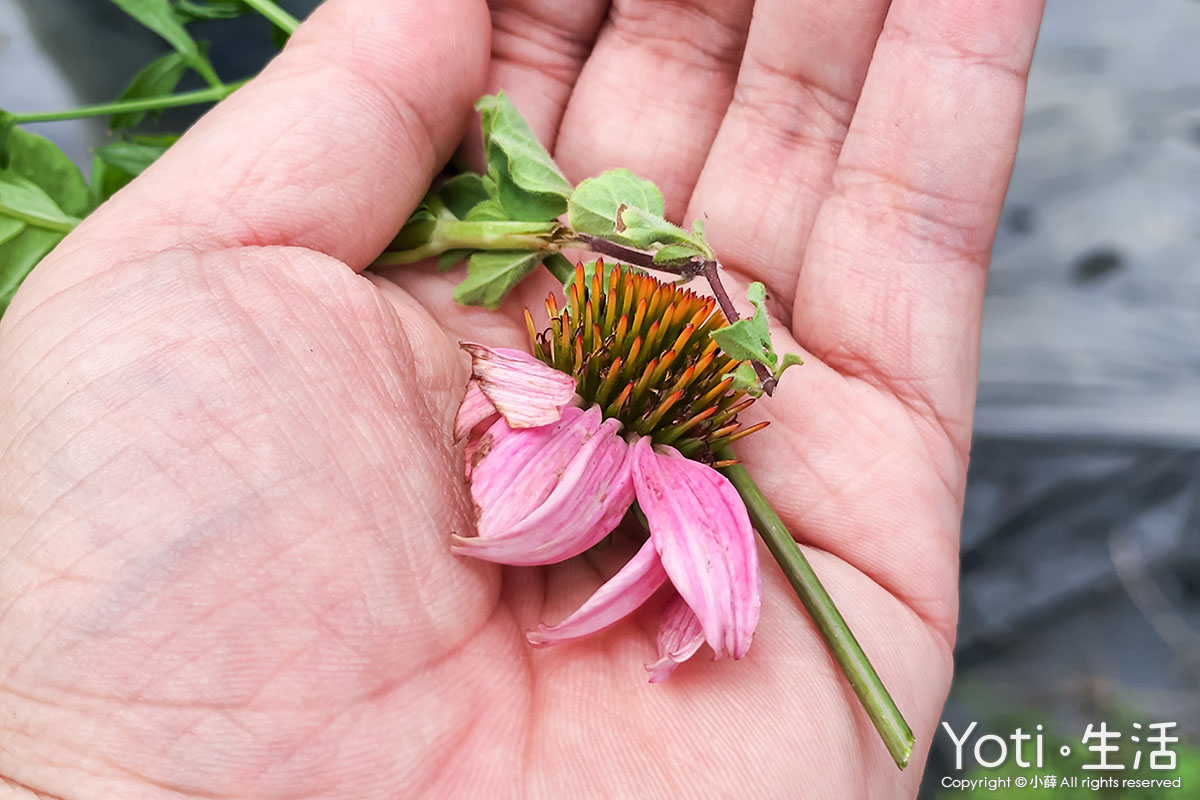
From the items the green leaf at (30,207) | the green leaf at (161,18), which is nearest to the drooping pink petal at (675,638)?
the green leaf at (30,207)

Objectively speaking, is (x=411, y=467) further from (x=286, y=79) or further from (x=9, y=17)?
(x=9, y=17)

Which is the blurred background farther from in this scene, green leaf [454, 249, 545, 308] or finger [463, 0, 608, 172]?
green leaf [454, 249, 545, 308]

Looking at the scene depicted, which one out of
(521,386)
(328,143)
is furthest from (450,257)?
(521,386)

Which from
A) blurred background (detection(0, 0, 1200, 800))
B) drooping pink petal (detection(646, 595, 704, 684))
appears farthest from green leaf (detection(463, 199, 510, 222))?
blurred background (detection(0, 0, 1200, 800))

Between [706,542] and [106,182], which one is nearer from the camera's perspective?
[706,542]

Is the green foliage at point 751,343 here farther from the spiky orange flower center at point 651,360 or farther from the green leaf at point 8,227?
the green leaf at point 8,227

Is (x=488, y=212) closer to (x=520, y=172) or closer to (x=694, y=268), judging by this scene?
(x=520, y=172)
